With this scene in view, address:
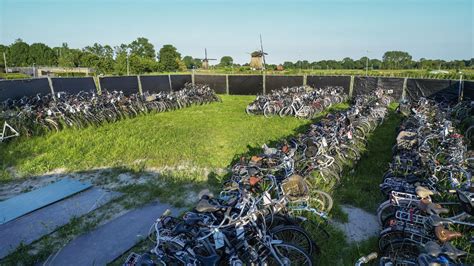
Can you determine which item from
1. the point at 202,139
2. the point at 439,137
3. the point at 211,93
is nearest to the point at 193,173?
the point at 202,139

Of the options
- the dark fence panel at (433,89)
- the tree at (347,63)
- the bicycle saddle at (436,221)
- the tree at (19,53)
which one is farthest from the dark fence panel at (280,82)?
the tree at (19,53)

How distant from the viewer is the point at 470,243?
2.84m

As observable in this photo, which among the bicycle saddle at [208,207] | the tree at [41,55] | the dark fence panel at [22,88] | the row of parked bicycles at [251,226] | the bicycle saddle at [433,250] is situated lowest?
the row of parked bicycles at [251,226]

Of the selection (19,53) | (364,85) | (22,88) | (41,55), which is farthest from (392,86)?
(19,53)

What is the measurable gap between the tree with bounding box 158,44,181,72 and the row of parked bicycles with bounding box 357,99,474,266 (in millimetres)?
41708

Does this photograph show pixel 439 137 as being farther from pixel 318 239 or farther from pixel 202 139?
pixel 202 139

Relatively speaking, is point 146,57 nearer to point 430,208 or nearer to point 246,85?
point 246,85

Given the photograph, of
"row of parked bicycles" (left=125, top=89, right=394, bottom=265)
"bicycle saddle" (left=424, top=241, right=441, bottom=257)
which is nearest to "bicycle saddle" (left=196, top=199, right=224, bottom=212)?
"row of parked bicycles" (left=125, top=89, right=394, bottom=265)

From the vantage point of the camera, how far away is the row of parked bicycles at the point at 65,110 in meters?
7.24

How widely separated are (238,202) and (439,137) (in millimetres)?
4490

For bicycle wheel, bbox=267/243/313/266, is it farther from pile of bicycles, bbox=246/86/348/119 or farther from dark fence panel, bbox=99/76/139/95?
dark fence panel, bbox=99/76/139/95

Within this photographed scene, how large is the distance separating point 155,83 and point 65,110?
23.0 feet

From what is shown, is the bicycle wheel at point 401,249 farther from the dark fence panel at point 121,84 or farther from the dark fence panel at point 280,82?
the dark fence panel at point 280,82

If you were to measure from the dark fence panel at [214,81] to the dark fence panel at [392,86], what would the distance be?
8434mm
